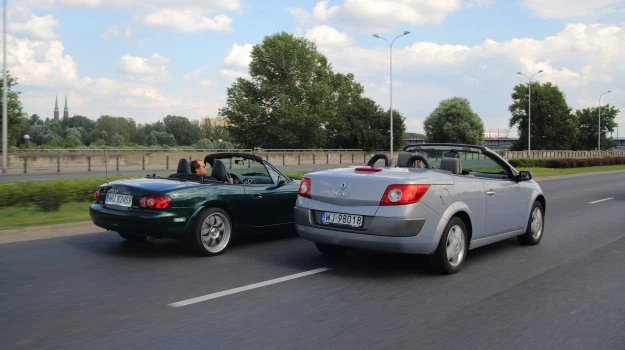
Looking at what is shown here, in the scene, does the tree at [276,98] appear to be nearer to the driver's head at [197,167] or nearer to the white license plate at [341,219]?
the driver's head at [197,167]

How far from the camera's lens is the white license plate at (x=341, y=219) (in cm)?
636

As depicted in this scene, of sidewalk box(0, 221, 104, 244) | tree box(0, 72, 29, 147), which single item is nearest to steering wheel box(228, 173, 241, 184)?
sidewalk box(0, 221, 104, 244)

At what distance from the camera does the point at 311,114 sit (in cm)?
7369

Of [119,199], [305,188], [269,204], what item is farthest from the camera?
[269,204]

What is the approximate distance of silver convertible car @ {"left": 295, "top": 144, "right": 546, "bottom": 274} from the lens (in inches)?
243

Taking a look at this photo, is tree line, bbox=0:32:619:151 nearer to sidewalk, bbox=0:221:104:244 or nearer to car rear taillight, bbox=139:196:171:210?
sidewalk, bbox=0:221:104:244

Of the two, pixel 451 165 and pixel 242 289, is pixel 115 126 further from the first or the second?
pixel 242 289

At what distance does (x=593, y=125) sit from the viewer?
4914 inches

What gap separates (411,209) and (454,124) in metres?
103

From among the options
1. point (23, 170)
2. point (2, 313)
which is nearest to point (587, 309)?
point (2, 313)

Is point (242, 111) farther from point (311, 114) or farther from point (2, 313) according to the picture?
point (2, 313)

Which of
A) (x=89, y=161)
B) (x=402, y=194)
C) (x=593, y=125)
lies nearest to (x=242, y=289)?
(x=402, y=194)

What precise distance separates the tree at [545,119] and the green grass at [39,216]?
109371mm

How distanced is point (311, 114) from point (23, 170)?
44353mm
